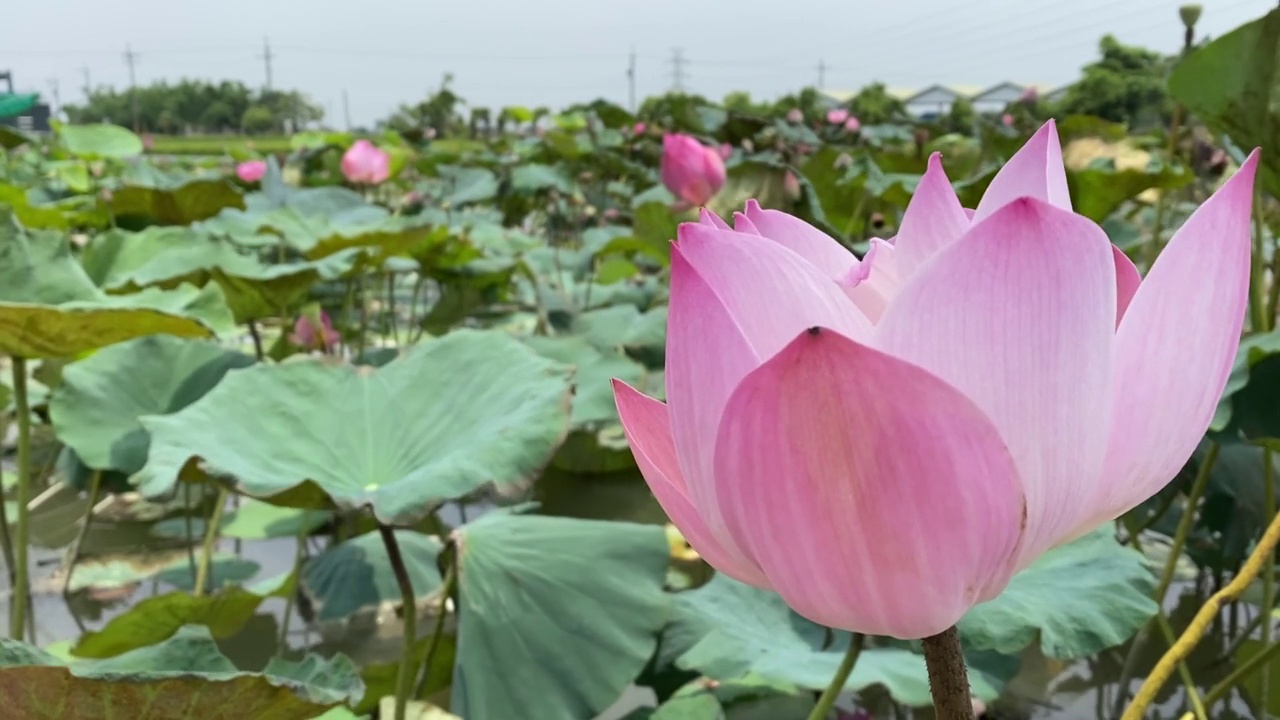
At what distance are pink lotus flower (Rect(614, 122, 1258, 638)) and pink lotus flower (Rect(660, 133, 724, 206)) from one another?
1192 millimetres

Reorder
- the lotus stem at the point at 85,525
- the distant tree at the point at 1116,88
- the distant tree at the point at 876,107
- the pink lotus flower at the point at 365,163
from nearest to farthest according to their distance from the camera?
1. the lotus stem at the point at 85,525
2. the pink lotus flower at the point at 365,163
3. the distant tree at the point at 876,107
4. the distant tree at the point at 1116,88

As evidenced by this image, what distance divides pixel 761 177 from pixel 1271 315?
620 millimetres

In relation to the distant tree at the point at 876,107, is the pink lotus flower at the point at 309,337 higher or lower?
lower

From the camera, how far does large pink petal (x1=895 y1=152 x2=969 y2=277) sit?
0.88ft

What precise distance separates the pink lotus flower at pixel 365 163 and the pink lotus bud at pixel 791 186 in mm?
1428

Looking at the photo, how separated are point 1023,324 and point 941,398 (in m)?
0.03

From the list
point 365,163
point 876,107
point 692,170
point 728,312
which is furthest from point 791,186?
point 876,107

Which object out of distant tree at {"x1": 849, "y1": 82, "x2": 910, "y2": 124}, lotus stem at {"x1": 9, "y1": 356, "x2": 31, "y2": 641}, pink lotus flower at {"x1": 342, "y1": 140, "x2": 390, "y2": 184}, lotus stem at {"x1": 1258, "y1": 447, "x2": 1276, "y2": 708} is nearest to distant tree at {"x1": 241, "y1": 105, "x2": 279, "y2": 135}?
distant tree at {"x1": 849, "y1": 82, "x2": 910, "y2": 124}

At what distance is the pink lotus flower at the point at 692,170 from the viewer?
1396 millimetres

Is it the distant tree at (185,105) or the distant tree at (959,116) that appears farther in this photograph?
the distant tree at (185,105)

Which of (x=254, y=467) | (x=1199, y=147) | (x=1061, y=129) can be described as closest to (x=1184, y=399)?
(x=254, y=467)

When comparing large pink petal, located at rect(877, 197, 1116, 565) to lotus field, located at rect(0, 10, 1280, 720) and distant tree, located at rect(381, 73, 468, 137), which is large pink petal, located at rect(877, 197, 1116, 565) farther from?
distant tree, located at rect(381, 73, 468, 137)

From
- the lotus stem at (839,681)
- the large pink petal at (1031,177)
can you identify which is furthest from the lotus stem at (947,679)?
the lotus stem at (839,681)

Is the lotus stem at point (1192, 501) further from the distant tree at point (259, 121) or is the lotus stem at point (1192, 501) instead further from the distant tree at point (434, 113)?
the distant tree at point (259, 121)
